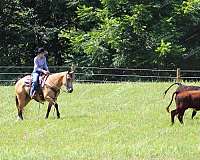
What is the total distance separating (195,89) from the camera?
57.6 feet

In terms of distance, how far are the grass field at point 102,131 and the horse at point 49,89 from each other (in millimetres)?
553

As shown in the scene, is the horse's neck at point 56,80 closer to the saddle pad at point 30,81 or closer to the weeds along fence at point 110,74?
the saddle pad at point 30,81

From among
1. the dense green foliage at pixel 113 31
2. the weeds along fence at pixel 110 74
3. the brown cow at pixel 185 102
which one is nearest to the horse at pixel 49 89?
the brown cow at pixel 185 102

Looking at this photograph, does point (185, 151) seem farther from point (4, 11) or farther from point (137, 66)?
point (4, 11)

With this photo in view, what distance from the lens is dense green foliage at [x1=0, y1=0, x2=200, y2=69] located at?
34000 millimetres

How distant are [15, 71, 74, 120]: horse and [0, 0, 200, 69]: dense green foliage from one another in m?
13.9

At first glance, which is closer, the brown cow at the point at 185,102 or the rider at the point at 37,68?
the brown cow at the point at 185,102

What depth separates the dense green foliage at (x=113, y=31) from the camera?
3400cm

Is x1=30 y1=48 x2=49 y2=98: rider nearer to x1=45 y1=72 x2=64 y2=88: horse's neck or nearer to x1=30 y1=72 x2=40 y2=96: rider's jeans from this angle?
x1=30 y1=72 x2=40 y2=96: rider's jeans

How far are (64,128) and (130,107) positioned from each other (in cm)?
554

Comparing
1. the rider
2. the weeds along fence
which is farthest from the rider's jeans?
the weeds along fence

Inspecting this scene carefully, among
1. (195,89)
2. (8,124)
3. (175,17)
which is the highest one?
(175,17)

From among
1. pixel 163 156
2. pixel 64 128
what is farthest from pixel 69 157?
pixel 64 128

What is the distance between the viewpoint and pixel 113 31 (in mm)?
33875
